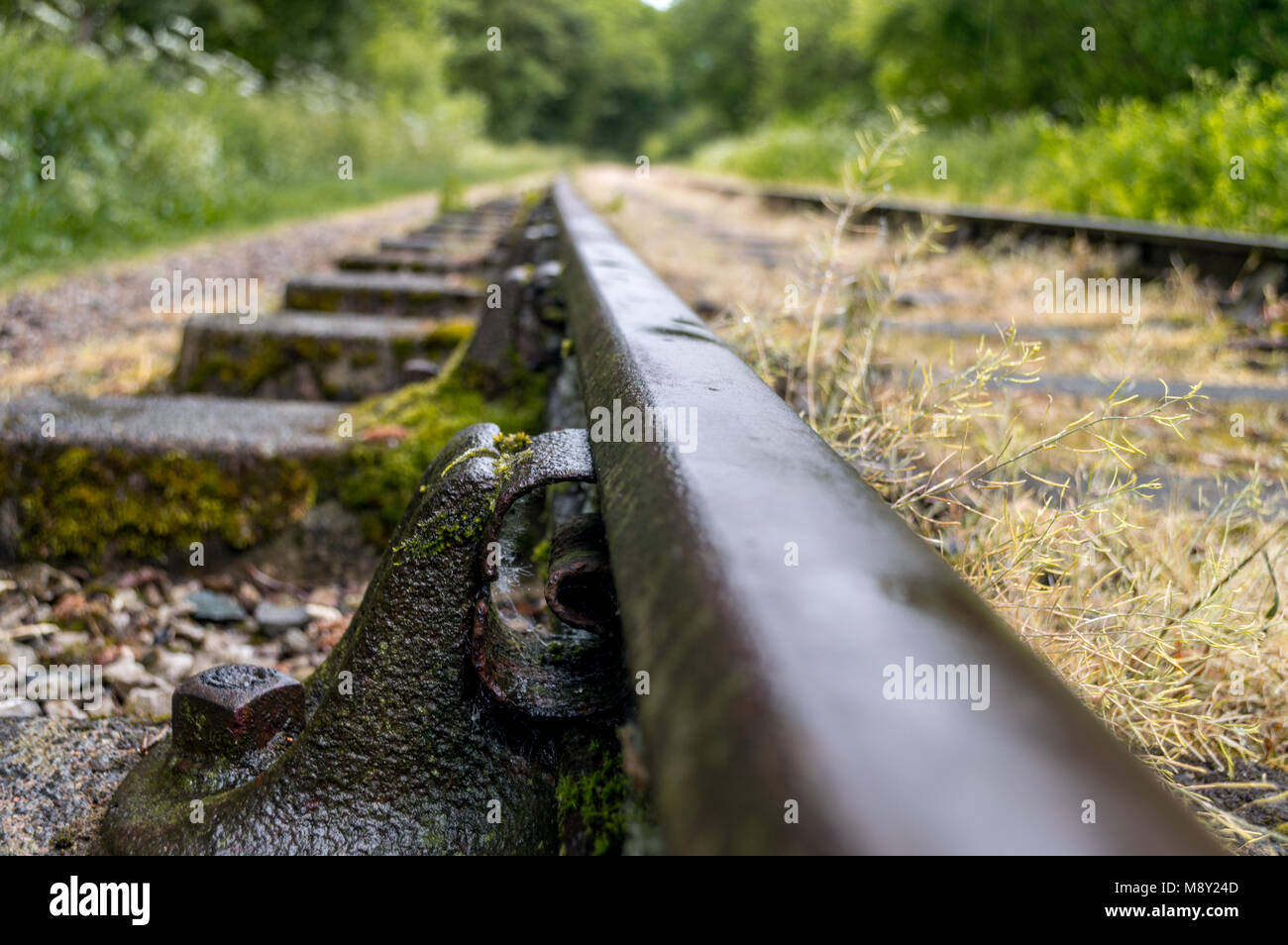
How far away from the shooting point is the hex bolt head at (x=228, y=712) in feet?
4.00

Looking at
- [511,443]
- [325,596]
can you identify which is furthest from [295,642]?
[511,443]

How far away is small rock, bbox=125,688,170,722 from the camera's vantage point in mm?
1746

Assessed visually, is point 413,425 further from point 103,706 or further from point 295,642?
point 103,706

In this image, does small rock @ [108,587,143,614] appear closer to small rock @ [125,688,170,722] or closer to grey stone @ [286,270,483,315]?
small rock @ [125,688,170,722]

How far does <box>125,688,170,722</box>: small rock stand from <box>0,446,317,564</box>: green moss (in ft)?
1.92

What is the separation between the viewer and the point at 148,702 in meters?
1.78

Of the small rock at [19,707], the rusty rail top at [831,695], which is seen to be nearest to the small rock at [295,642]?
the small rock at [19,707]

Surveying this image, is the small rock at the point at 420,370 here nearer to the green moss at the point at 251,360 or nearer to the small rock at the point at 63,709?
the green moss at the point at 251,360

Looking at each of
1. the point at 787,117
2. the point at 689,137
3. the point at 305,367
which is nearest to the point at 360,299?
the point at 305,367

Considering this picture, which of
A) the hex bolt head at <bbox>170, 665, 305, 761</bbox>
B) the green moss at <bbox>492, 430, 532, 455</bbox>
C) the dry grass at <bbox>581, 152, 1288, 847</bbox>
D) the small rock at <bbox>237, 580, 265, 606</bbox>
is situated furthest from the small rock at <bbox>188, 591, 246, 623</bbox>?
the dry grass at <bbox>581, 152, 1288, 847</bbox>

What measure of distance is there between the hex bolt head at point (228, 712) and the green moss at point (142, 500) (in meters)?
1.15

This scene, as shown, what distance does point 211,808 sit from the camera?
115cm

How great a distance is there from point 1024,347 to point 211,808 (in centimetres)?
134
